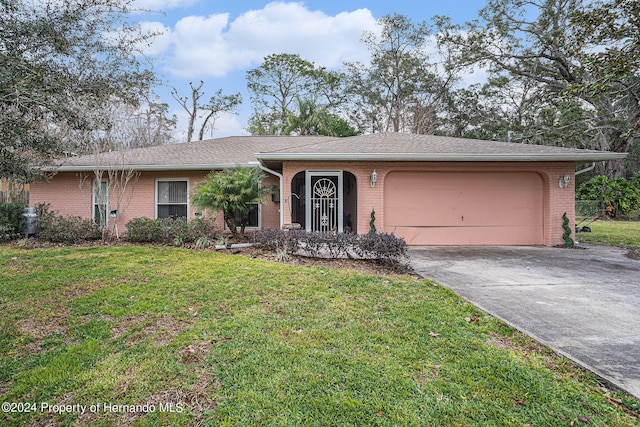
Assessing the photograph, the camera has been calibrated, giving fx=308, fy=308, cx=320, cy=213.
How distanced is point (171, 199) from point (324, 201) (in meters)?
5.34

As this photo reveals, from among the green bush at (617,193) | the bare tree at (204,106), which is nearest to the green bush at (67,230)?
the green bush at (617,193)

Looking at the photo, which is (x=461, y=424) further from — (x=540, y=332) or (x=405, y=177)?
(x=405, y=177)

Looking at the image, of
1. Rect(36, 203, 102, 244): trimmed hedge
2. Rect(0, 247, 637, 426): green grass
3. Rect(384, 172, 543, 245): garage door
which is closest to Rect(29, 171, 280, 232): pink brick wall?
Rect(36, 203, 102, 244): trimmed hedge

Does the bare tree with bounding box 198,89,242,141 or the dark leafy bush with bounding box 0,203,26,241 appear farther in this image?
the bare tree with bounding box 198,89,242,141

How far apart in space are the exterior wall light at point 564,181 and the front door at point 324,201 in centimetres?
655

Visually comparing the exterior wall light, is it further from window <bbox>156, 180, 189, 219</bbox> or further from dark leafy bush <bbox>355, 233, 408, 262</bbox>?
window <bbox>156, 180, 189, 219</bbox>

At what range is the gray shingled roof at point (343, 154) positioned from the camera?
8500mm

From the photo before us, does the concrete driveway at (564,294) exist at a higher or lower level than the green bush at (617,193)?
lower

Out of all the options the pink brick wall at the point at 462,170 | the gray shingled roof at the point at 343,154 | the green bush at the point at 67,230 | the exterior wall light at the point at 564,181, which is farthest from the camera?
the exterior wall light at the point at 564,181

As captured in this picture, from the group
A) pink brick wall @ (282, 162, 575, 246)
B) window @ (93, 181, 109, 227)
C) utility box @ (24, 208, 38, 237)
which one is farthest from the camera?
window @ (93, 181, 109, 227)

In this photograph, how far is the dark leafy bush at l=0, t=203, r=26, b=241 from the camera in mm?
9203

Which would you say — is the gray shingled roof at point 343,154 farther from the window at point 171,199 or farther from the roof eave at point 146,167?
the window at point 171,199

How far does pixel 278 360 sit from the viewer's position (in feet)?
9.39

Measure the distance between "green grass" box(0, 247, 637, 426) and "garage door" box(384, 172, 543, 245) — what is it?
468 cm
